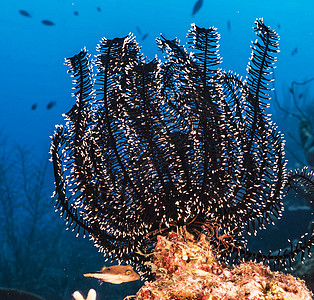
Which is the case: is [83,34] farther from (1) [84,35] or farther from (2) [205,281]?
(2) [205,281]

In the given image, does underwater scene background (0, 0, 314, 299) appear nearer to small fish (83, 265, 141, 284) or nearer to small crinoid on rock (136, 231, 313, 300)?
small fish (83, 265, 141, 284)

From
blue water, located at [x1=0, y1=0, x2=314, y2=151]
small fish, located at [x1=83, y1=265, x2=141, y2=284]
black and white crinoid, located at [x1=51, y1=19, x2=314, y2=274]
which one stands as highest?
blue water, located at [x1=0, y1=0, x2=314, y2=151]

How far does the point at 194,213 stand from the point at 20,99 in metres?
80.9

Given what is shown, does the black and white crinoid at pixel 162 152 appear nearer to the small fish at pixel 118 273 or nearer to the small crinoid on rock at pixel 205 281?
the small fish at pixel 118 273

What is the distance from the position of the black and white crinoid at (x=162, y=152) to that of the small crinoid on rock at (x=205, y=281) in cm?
29

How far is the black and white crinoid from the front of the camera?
89.7 inches

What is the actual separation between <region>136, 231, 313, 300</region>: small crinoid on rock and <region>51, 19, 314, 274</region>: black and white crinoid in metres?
0.29

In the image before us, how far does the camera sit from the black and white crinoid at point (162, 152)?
2279 mm

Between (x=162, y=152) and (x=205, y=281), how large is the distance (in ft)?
3.32

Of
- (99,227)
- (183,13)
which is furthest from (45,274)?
(183,13)

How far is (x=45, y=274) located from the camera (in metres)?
11.1

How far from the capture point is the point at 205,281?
1.63m

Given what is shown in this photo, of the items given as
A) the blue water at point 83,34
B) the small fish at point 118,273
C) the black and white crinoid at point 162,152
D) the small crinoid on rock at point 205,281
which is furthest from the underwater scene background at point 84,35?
the small crinoid on rock at point 205,281

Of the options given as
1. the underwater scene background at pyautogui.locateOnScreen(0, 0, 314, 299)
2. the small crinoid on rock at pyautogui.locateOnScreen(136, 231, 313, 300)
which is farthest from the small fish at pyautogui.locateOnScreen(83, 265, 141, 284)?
the underwater scene background at pyautogui.locateOnScreen(0, 0, 314, 299)
